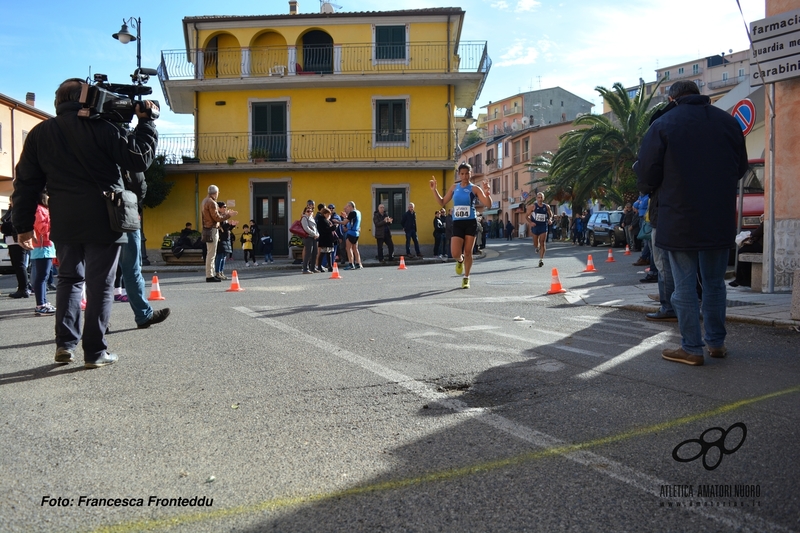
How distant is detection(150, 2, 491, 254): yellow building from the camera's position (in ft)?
96.1

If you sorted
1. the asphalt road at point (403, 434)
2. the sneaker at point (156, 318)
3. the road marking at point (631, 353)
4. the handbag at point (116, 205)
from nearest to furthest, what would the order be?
the asphalt road at point (403, 434) → the road marking at point (631, 353) → the handbag at point (116, 205) → the sneaker at point (156, 318)

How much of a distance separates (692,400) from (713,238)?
1.54 meters

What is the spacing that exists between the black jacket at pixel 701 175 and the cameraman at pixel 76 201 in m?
4.11

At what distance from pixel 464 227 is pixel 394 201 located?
18289 mm

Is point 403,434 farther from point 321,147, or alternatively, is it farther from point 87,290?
point 321,147

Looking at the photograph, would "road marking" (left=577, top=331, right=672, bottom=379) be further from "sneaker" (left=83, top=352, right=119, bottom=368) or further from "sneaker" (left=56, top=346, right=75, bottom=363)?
"sneaker" (left=56, top=346, right=75, bottom=363)

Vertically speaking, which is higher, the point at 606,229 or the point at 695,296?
the point at 606,229

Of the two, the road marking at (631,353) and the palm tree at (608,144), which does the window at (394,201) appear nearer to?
the palm tree at (608,144)

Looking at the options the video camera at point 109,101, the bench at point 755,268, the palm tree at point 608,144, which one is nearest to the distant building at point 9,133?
the palm tree at point 608,144

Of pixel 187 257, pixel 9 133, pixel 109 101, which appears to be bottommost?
pixel 187 257

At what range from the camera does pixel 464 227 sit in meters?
11.3

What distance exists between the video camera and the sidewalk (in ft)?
19.7

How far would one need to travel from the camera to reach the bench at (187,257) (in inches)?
960

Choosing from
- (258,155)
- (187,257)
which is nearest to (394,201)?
(258,155)
